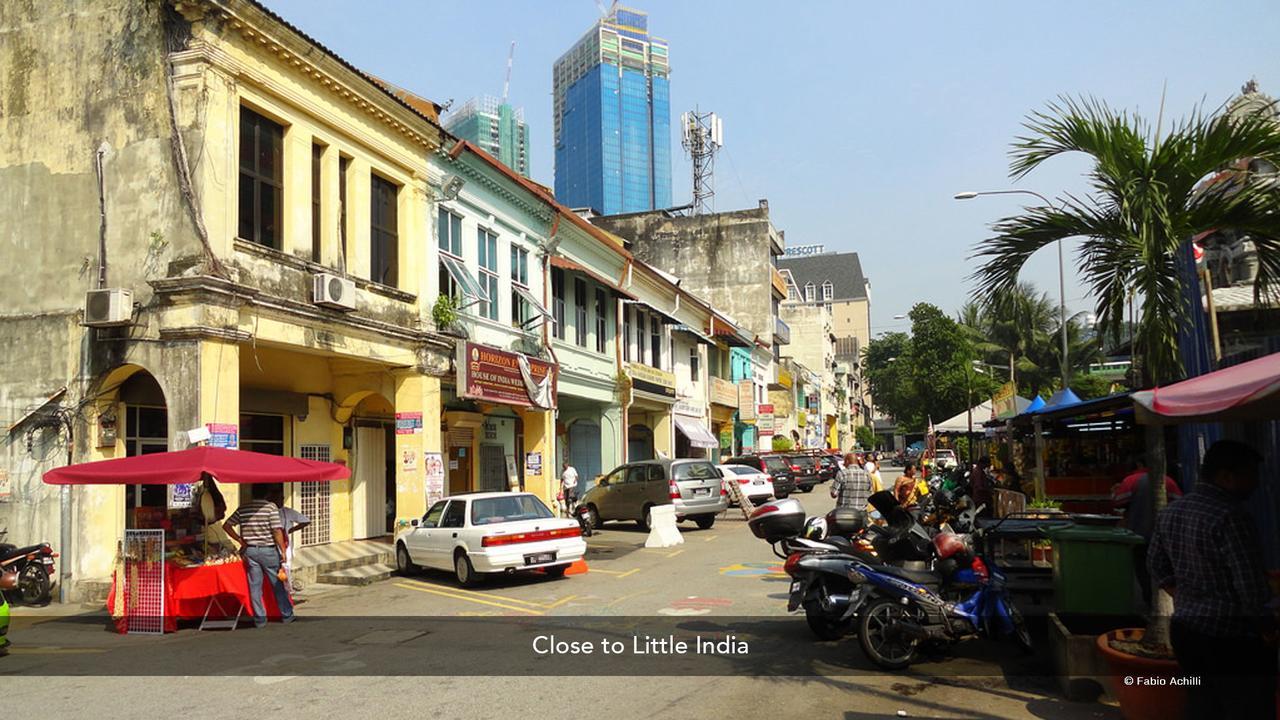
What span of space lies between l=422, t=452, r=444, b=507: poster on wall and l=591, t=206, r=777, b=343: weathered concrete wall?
35.5 meters

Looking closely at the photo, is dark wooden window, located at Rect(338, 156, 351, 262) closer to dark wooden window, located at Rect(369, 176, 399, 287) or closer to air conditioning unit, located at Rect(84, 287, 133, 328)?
dark wooden window, located at Rect(369, 176, 399, 287)

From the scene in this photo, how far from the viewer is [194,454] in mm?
10906

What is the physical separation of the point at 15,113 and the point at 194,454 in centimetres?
814

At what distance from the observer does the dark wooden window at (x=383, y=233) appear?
17.2 m

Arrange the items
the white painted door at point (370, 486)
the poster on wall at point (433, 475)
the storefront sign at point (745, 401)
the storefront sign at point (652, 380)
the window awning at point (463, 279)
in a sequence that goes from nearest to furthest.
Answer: the poster on wall at point (433, 475) < the white painted door at point (370, 486) < the window awning at point (463, 279) < the storefront sign at point (652, 380) < the storefront sign at point (745, 401)

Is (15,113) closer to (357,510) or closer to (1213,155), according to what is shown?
(357,510)

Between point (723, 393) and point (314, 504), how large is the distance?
88.9ft

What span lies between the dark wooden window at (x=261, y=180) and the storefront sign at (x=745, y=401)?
32396 millimetres

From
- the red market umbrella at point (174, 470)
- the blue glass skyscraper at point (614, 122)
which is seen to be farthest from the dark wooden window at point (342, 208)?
the blue glass skyscraper at point (614, 122)

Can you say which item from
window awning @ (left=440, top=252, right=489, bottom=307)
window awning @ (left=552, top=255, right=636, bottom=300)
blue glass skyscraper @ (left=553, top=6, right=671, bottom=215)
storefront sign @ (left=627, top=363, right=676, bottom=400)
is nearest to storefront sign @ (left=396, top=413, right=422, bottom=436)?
window awning @ (left=440, top=252, right=489, bottom=307)

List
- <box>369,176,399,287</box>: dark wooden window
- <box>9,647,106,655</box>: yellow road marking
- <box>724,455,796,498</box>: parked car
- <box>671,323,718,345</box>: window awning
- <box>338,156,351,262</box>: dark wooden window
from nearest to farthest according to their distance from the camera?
<box>9,647,106,655</box>: yellow road marking
<box>338,156,351,262</box>: dark wooden window
<box>369,176,399,287</box>: dark wooden window
<box>724,455,796,498</box>: parked car
<box>671,323,718,345</box>: window awning

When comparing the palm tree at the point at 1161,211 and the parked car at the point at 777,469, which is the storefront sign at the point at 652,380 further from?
the palm tree at the point at 1161,211

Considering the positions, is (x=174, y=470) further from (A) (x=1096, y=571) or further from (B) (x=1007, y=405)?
(B) (x=1007, y=405)

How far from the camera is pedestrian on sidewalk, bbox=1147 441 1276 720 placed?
4723 mm
